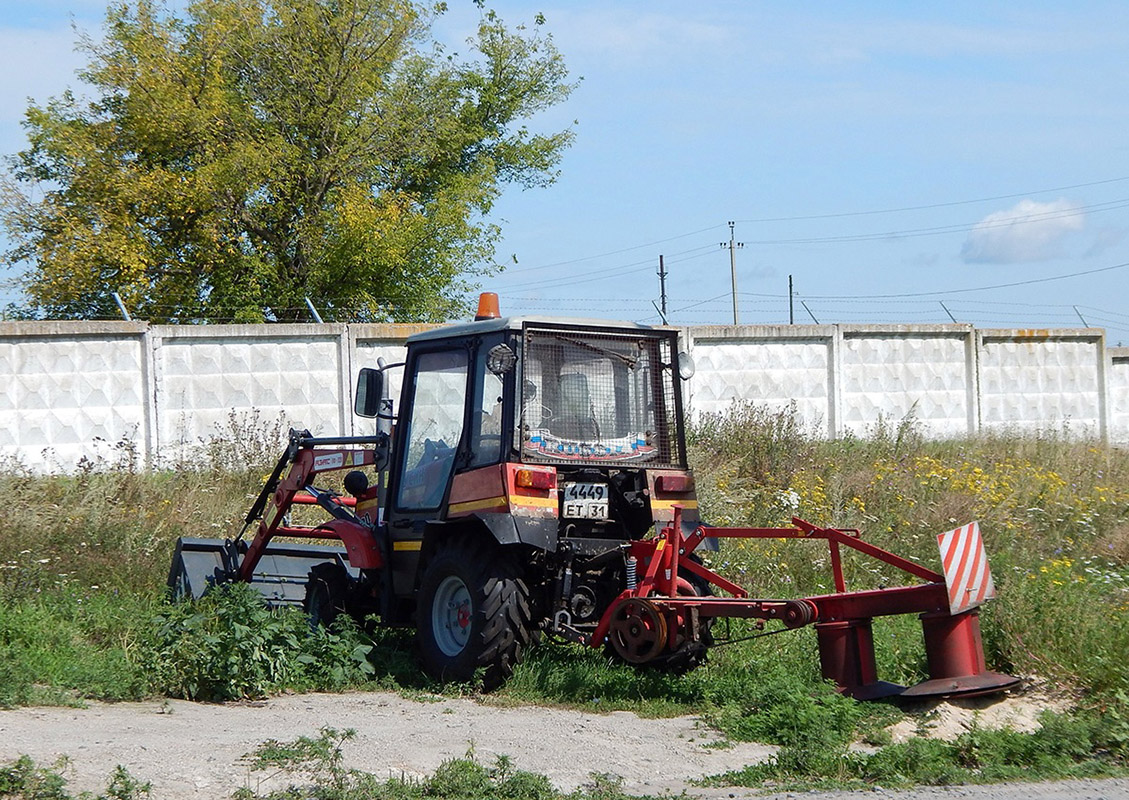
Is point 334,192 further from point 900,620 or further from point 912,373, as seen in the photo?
point 900,620

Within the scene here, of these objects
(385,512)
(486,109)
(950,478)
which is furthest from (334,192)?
(385,512)

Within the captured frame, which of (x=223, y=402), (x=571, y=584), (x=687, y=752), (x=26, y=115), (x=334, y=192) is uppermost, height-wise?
(x=26, y=115)

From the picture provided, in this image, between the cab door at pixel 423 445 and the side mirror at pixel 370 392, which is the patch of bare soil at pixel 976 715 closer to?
the cab door at pixel 423 445

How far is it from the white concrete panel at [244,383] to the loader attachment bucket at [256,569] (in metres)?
5.00

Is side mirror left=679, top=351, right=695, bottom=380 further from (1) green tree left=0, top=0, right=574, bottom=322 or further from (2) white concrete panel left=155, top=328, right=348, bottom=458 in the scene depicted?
(1) green tree left=0, top=0, right=574, bottom=322

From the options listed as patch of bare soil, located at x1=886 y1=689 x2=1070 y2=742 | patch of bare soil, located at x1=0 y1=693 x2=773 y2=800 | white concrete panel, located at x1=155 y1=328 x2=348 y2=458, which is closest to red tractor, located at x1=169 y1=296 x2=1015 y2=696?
patch of bare soil, located at x1=886 y1=689 x2=1070 y2=742

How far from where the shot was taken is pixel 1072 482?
683 inches

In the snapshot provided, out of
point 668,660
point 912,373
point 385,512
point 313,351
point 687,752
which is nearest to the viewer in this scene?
point 687,752

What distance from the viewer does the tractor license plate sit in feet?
30.5

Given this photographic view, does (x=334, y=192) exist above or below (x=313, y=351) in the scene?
above

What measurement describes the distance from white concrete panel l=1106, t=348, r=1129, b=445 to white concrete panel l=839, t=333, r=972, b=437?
3.38 m

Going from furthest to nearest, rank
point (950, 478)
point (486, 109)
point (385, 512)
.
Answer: point (486, 109) < point (950, 478) < point (385, 512)

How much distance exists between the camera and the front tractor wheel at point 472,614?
886 cm

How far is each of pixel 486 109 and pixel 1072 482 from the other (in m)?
15.8
